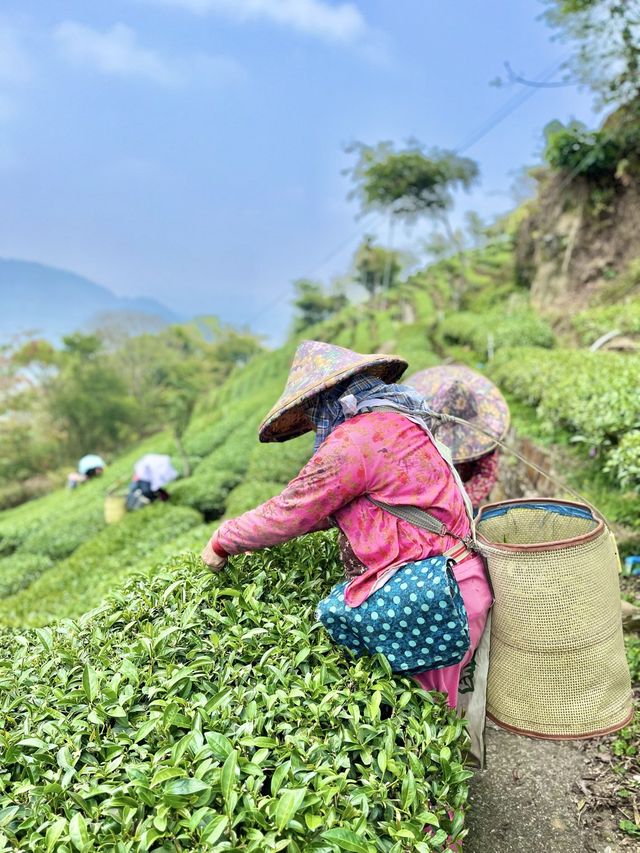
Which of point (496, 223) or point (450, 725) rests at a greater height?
point (496, 223)

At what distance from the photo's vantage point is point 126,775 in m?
1.42

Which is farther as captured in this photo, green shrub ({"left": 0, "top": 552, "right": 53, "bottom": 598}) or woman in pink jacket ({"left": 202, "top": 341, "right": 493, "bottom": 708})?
green shrub ({"left": 0, "top": 552, "right": 53, "bottom": 598})

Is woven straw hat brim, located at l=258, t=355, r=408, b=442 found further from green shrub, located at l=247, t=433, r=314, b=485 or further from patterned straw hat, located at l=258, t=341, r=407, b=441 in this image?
green shrub, located at l=247, t=433, r=314, b=485

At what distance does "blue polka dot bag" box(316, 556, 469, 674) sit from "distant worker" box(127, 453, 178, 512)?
7770 mm

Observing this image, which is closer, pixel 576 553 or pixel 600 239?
pixel 576 553

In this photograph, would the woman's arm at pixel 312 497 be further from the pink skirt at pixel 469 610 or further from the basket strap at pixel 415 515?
the pink skirt at pixel 469 610

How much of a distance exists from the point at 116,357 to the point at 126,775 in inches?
1779

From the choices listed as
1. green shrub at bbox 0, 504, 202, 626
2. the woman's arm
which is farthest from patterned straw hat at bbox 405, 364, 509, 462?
green shrub at bbox 0, 504, 202, 626

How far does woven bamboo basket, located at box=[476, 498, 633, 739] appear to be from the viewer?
1742 mm

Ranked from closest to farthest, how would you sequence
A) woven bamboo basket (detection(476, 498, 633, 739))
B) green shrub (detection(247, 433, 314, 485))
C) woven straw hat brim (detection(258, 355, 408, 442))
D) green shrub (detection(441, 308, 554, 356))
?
woven bamboo basket (detection(476, 498, 633, 739)), woven straw hat brim (detection(258, 355, 408, 442)), green shrub (detection(247, 433, 314, 485)), green shrub (detection(441, 308, 554, 356))

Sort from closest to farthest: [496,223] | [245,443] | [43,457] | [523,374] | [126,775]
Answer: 1. [126,775]
2. [523,374]
3. [245,443]
4. [43,457]
5. [496,223]

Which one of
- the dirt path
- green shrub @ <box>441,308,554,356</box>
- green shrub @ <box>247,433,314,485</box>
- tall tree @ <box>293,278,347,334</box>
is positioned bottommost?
the dirt path

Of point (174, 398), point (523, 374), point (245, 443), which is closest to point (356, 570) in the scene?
point (523, 374)

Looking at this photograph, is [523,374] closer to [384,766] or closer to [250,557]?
[250,557]
